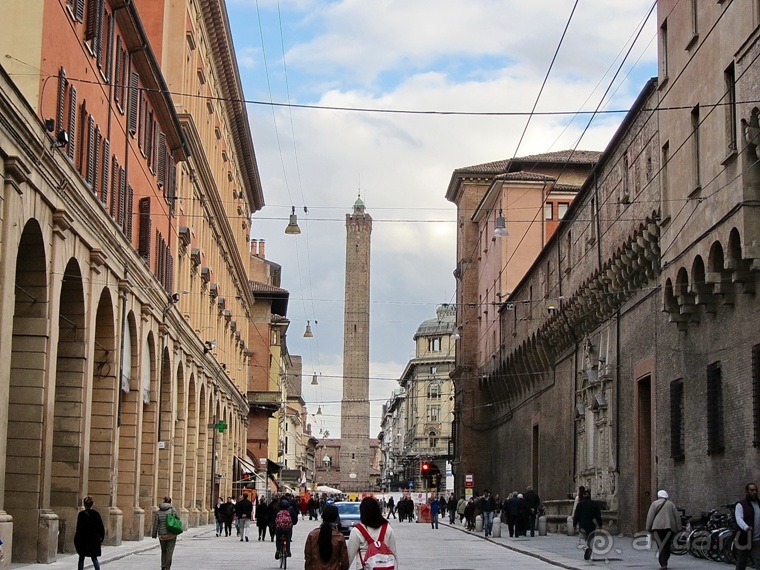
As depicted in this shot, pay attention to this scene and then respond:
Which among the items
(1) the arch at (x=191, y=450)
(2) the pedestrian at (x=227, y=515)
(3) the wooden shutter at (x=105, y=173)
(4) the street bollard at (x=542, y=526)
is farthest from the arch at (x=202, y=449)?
(3) the wooden shutter at (x=105, y=173)

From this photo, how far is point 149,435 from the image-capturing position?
3638 centimetres

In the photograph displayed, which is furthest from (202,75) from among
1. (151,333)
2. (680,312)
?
(680,312)

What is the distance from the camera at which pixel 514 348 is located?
56.9 metres

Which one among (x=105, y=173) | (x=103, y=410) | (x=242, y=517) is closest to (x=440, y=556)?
(x=103, y=410)

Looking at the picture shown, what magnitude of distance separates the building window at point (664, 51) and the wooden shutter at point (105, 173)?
1233 cm

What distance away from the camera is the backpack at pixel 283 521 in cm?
2388

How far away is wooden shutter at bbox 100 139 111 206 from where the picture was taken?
27641mm

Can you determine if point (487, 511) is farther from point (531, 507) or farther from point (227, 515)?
point (227, 515)

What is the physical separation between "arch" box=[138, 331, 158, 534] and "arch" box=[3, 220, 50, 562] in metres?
11.8

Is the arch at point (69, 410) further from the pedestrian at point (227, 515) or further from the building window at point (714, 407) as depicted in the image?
the pedestrian at point (227, 515)

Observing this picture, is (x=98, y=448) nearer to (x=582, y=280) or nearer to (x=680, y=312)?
(x=680, y=312)

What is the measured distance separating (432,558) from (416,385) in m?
111

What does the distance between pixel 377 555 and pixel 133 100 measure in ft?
77.4

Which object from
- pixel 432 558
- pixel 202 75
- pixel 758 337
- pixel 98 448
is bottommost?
pixel 432 558
